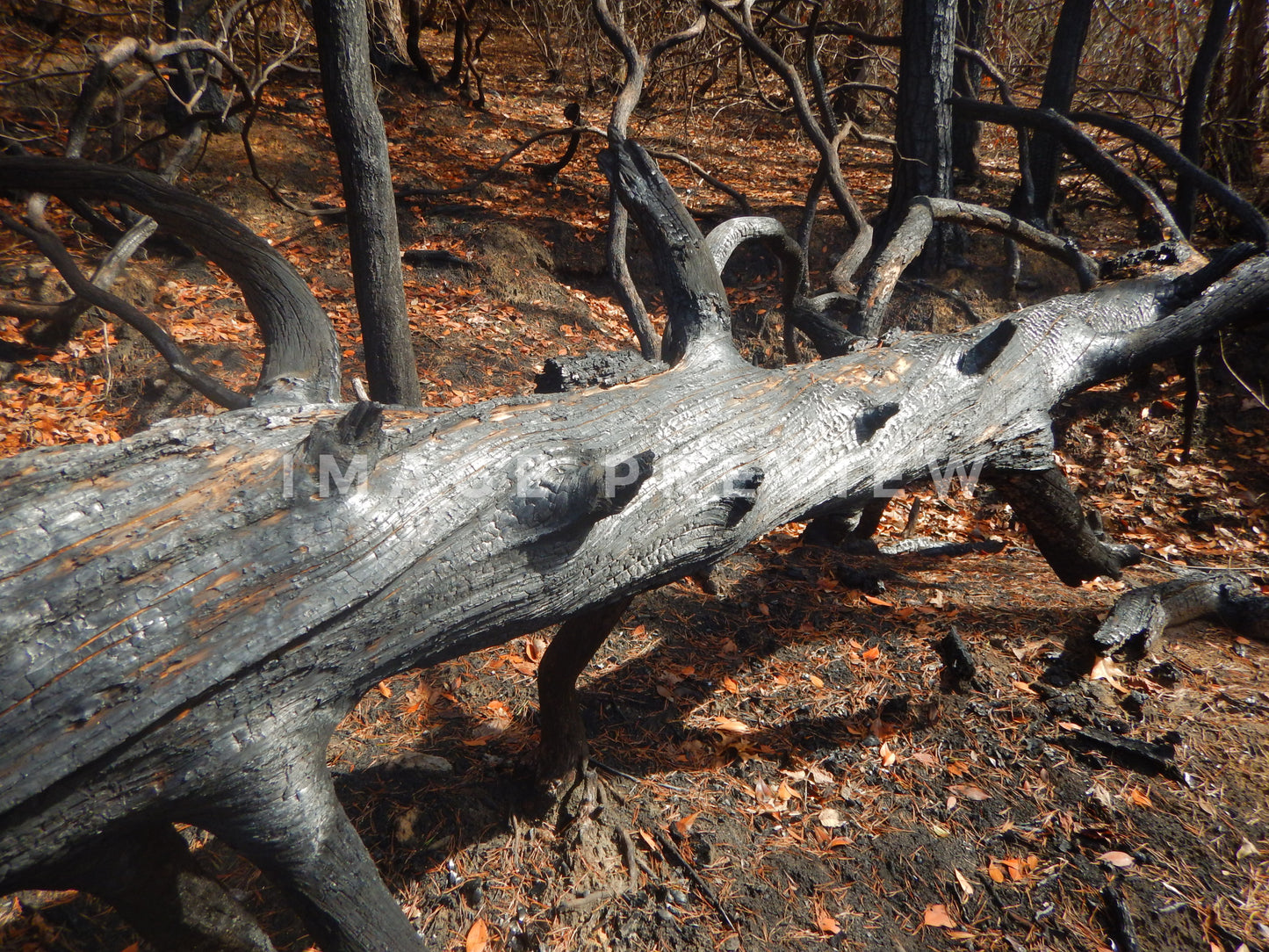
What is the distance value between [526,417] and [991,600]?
3004mm

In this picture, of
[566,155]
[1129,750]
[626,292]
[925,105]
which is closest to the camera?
[1129,750]

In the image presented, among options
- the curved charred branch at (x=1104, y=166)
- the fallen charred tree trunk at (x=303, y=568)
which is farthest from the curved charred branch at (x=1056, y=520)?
the curved charred branch at (x=1104, y=166)

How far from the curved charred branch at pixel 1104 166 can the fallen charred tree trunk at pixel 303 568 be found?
3098 mm

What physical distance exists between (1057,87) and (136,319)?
771 centimetres

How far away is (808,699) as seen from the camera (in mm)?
3115

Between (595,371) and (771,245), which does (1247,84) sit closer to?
(771,245)

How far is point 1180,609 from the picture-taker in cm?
343

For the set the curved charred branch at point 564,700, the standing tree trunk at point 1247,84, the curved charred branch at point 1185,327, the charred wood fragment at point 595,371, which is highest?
the standing tree trunk at point 1247,84

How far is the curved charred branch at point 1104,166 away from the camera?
403 centimetres

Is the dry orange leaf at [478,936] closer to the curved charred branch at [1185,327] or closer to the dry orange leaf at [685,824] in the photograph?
the dry orange leaf at [685,824]

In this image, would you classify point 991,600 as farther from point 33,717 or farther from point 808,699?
point 33,717

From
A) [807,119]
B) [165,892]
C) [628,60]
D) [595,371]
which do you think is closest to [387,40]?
[628,60]

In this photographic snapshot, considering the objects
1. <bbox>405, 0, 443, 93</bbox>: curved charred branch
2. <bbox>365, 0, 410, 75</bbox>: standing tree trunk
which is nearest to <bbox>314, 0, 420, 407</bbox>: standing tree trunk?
<bbox>405, 0, 443, 93</bbox>: curved charred branch

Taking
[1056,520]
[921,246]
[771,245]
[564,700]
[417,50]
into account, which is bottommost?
[564,700]
